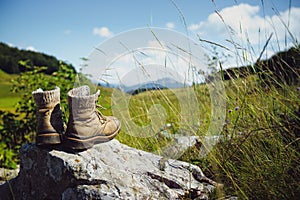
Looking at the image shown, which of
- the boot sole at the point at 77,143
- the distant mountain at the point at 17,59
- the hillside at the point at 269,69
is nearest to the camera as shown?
the boot sole at the point at 77,143

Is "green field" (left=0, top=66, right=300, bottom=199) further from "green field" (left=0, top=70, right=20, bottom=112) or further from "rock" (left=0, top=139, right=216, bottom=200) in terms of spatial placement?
"green field" (left=0, top=70, right=20, bottom=112)

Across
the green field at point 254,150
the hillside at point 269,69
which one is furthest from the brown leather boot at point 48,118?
the hillside at point 269,69

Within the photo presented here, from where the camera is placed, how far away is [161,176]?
2.23m

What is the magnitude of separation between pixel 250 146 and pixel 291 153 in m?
0.33

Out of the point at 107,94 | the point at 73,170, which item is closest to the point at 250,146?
the point at 73,170

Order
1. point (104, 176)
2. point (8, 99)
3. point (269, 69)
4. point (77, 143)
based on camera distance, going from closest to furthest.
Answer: point (104, 176) → point (77, 143) → point (269, 69) → point (8, 99)

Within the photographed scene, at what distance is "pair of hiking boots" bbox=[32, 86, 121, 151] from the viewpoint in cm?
216

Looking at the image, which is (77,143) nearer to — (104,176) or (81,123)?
(81,123)

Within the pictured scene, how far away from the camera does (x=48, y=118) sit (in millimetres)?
2254

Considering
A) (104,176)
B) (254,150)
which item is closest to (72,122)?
(104,176)

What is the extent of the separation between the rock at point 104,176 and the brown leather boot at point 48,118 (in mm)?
100

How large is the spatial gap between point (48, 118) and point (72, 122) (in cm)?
21

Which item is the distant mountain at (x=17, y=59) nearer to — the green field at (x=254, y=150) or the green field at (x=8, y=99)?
the green field at (x=8, y=99)

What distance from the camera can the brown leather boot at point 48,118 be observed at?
221cm
